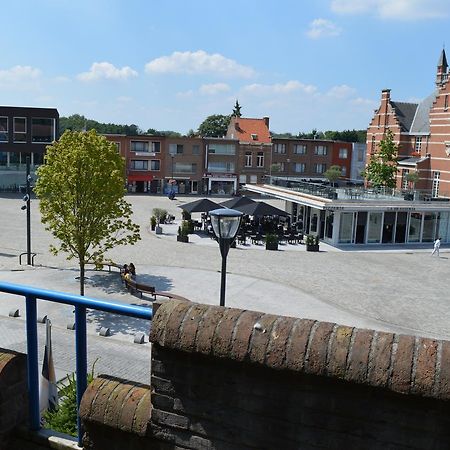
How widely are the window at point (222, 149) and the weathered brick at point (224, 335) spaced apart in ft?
215

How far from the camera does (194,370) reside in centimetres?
287

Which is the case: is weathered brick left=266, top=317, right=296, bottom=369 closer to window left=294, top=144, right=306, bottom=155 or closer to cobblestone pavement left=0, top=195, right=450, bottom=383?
cobblestone pavement left=0, top=195, right=450, bottom=383

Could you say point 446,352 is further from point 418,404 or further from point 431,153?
point 431,153

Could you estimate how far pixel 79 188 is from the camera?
57.6 ft

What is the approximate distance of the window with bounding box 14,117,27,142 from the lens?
60156 millimetres

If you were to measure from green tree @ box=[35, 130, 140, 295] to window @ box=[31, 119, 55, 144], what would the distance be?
1810 inches

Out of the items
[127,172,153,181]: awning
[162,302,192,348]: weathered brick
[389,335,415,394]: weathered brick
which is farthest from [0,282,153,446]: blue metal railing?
[127,172,153,181]: awning

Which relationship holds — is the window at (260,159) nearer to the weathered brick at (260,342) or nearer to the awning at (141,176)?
the awning at (141,176)

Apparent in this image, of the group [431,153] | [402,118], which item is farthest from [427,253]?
[402,118]

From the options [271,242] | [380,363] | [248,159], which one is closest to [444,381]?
[380,363]

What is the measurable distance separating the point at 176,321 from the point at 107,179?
50.8 feet

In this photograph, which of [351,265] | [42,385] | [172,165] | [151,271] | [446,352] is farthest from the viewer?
[172,165]

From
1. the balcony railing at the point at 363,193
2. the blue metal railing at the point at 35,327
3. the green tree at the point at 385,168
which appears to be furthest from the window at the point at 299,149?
the blue metal railing at the point at 35,327

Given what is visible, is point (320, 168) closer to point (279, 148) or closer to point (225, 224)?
point (279, 148)
